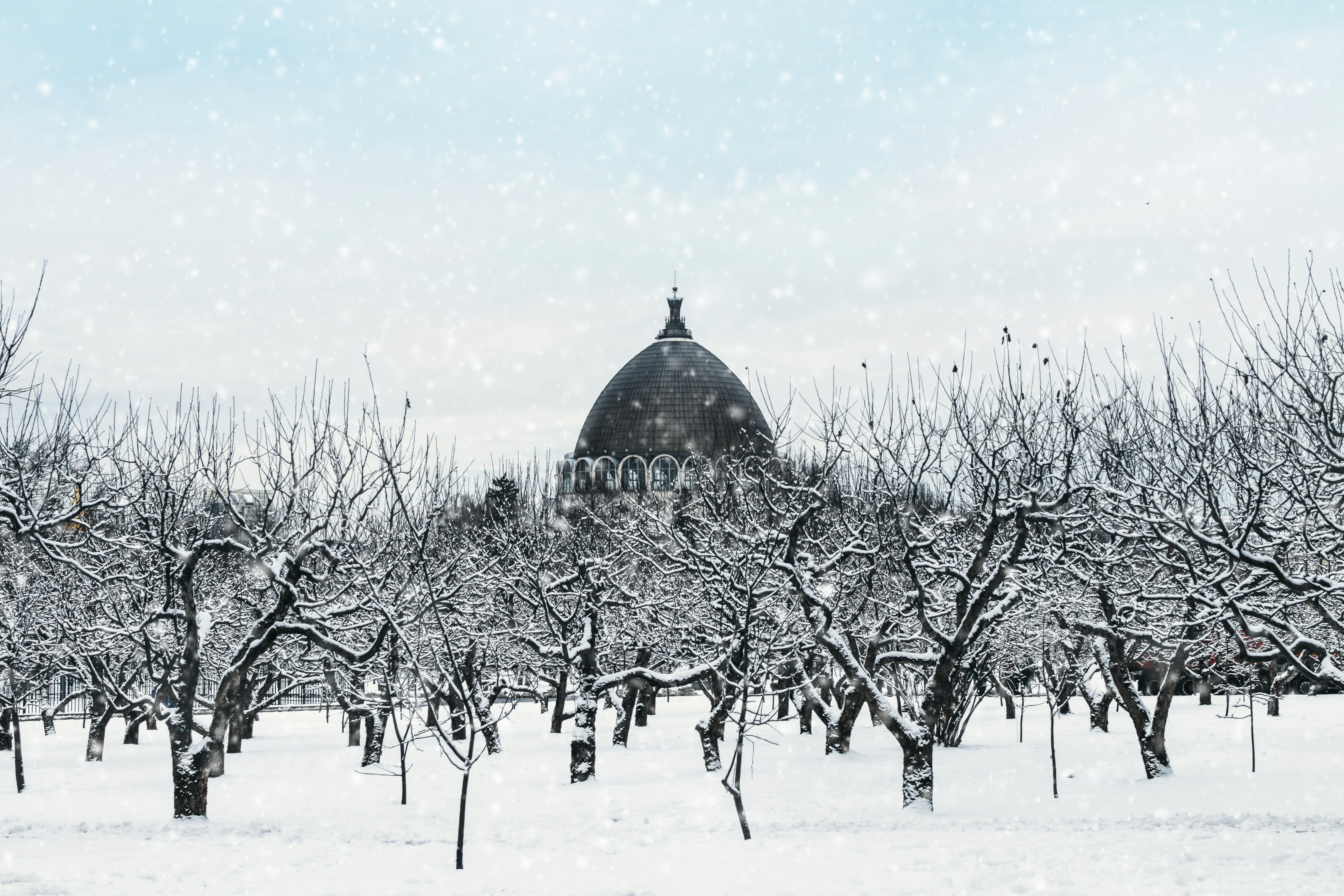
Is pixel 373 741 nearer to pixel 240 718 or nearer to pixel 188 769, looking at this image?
pixel 240 718

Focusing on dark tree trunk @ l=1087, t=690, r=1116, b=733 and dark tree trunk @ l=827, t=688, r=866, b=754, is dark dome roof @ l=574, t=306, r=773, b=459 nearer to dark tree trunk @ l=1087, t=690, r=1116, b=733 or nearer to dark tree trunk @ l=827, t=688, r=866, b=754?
dark tree trunk @ l=1087, t=690, r=1116, b=733

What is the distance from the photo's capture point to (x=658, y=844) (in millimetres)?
14750

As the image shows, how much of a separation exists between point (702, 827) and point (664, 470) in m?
115

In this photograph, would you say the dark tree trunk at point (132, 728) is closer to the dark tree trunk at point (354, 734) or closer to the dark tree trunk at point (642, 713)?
the dark tree trunk at point (354, 734)

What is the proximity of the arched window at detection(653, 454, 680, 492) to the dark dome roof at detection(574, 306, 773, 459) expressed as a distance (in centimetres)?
93

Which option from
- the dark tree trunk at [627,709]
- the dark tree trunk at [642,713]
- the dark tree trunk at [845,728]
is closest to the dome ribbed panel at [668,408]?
A: the dark tree trunk at [642,713]

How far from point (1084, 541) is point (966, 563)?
185cm

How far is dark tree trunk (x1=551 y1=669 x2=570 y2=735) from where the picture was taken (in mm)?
29453

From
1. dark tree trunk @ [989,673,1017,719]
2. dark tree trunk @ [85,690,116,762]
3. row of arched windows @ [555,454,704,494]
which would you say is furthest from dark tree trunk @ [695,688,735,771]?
row of arched windows @ [555,454,704,494]

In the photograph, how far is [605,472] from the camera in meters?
123

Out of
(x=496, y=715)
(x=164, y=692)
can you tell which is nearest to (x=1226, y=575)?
(x=164, y=692)

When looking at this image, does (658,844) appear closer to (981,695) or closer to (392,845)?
(392,845)

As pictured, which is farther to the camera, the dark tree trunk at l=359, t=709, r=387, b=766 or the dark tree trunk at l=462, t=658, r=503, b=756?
the dark tree trunk at l=359, t=709, r=387, b=766

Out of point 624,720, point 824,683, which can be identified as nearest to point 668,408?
point 624,720
